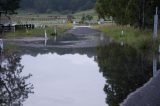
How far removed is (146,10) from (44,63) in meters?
21.3

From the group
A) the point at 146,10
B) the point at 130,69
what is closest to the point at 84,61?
the point at 130,69

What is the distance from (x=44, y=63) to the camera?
2608 cm

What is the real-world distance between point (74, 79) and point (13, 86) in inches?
132

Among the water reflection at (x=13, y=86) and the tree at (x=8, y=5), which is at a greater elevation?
the tree at (x=8, y=5)

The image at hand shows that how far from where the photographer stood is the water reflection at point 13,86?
45.8ft

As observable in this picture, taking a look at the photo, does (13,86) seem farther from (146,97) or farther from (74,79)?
(146,97)

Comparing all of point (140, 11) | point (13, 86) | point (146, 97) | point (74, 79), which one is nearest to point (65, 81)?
point (74, 79)

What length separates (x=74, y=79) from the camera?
762 inches

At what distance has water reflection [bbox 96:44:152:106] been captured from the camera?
1533cm

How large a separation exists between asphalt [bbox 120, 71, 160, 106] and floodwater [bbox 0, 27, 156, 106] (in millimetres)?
556

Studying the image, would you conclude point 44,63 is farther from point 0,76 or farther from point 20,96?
point 20,96

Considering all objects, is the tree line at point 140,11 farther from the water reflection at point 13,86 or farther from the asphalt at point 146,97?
the asphalt at point 146,97

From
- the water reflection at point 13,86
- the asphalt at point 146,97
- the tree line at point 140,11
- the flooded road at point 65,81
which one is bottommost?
the flooded road at point 65,81

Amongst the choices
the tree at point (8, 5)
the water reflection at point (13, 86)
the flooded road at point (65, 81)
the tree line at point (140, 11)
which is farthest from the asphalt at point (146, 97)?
the tree at point (8, 5)
